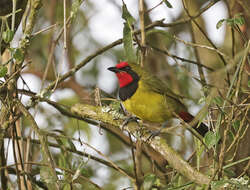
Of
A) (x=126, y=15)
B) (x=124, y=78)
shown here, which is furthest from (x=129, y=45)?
(x=124, y=78)

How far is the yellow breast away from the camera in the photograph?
12.0 ft

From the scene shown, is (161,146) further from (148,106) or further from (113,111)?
(148,106)

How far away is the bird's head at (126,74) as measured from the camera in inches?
156

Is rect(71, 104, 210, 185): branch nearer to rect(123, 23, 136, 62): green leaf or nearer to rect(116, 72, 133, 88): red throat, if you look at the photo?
rect(123, 23, 136, 62): green leaf

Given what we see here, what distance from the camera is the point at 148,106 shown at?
146 inches

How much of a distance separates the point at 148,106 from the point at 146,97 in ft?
0.28

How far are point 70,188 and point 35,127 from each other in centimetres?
42

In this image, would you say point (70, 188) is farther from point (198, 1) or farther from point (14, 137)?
point (198, 1)

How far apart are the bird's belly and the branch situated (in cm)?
73

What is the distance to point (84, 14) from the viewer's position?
5848mm

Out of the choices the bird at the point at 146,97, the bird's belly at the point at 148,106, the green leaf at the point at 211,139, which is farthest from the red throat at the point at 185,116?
the green leaf at the point at 211,139

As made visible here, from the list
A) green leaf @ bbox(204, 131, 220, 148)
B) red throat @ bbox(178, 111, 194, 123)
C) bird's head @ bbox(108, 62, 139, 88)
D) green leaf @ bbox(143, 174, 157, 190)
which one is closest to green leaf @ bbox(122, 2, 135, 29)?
green leaf @ bbox(204, 131, 220, 148)

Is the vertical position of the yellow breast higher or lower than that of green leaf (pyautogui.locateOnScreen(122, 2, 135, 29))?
lower

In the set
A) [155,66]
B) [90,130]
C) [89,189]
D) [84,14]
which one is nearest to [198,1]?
[155,66]
